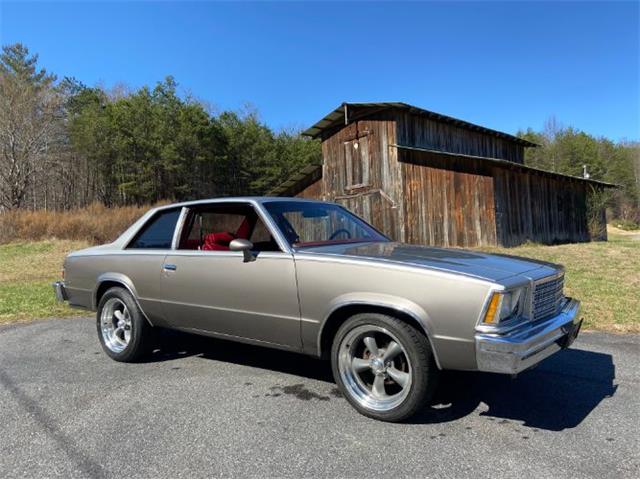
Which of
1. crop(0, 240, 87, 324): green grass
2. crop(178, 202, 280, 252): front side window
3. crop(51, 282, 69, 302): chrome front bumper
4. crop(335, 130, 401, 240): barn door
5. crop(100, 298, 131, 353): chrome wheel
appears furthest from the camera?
crop(335, 130, 401, 240): barn door

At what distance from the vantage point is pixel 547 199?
67.6 ft

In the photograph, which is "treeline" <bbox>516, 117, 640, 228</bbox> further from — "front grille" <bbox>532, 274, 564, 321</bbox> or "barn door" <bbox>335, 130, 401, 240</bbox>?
"front grille" <bbox>532, 274, 564, 321</bbox>

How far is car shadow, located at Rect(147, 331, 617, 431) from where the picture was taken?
3.52 meters

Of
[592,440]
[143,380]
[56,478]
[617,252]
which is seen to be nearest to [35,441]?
[56,478]

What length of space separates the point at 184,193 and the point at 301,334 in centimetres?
4000

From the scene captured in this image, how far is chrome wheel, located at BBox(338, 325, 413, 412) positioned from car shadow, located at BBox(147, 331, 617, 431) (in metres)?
0.26

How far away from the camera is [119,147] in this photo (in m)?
37.8

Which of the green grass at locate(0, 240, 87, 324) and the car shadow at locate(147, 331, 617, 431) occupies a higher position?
the green grass at locate(0, 240, 87, 324)

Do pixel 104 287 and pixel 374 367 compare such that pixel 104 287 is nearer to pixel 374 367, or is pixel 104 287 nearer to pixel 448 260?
pixel 374 367

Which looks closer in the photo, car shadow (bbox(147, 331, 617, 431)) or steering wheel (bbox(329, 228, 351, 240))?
car shadow (bbox(147, 331, 617, 431))

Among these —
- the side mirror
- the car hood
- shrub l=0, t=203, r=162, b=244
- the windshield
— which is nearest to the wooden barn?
shrub l=0, t=203, r=162, b=244

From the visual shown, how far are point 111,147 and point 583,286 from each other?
3769 centimetres

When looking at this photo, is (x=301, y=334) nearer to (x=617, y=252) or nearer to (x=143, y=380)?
(x=143, y=380)

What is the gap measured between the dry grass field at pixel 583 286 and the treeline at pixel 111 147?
60.8 feet
